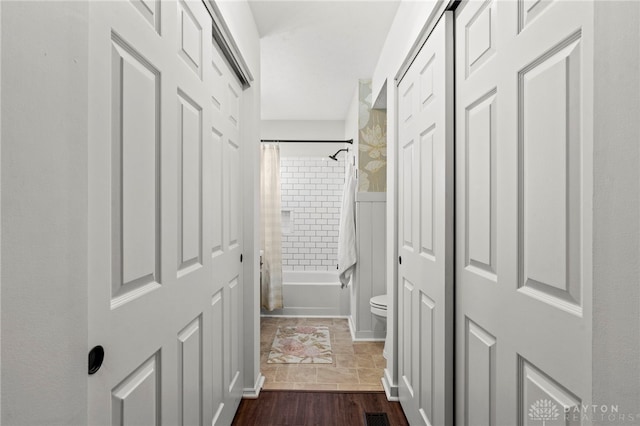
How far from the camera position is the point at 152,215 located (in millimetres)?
1000

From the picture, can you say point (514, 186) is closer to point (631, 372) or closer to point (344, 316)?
point (631, 372)

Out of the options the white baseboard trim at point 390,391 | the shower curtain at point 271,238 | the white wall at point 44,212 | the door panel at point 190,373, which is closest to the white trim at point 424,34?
the white wall at point 44,212

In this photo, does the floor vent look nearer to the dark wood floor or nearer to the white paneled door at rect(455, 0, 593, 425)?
the dark wood floor

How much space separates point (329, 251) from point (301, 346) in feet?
6.01

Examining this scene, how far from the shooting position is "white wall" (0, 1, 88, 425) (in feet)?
1.65

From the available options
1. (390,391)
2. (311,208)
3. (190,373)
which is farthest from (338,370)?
(311,208)

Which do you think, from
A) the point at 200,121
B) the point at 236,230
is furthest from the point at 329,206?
the point at 200,121

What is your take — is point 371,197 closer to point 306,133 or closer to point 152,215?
point 306,133

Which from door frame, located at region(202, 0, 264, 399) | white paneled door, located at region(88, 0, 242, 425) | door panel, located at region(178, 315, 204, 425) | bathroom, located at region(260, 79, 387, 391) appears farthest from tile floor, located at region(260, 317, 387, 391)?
door panel, located at region(178, 315, 204, 425)

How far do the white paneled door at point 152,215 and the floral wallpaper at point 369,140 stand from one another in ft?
6.34

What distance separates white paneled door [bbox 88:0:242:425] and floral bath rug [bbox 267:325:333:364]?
1.30m

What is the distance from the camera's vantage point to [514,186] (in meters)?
1.02

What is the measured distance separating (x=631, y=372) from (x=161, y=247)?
1.10m

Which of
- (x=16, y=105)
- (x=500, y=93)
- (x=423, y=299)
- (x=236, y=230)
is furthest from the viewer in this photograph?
(x=236, y=230)
